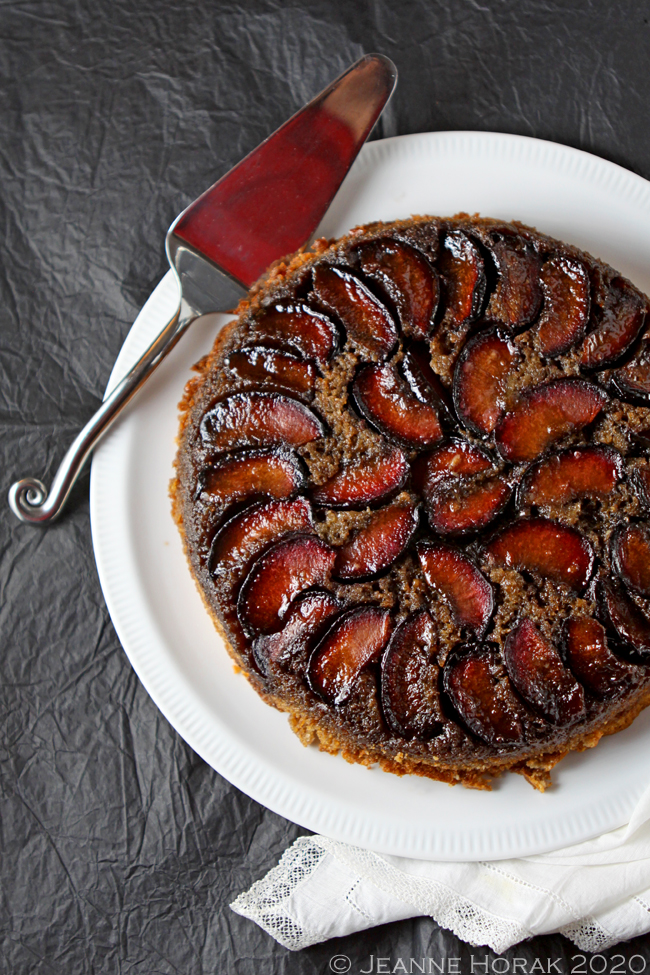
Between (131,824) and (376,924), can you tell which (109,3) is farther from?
(376,924)

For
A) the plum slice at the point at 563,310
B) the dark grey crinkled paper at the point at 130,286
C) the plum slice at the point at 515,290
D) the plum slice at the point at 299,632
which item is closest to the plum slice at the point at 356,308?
the plum slice at the point at 515,290

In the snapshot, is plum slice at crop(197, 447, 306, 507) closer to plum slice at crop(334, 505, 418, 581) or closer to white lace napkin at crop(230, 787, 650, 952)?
plum slice at crop(334, 505, 418, 581)

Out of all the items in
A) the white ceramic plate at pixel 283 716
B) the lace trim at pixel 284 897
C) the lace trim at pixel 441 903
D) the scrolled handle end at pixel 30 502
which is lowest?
the lace trim at pixel 284 897

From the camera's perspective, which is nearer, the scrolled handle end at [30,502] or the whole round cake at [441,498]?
the whole round cake at [441,498]

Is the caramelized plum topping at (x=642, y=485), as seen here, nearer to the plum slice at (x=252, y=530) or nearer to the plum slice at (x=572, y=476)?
the plum slice at (x=572, y=476)

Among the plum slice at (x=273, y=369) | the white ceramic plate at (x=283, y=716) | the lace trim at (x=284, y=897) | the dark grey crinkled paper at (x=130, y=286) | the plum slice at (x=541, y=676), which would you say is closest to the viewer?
the plum slice at (x=541, y=676)

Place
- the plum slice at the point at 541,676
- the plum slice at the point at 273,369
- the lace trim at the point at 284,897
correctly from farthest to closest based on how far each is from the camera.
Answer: the lace trim at the point at 284,897 < the plum slice at the point at 273,369 < the plum slice at the point at 541,676

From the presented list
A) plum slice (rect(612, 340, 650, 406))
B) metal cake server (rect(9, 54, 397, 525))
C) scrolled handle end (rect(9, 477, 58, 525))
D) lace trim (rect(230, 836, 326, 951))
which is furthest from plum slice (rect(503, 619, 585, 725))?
scrolled handle end (rect(9, 477, 58, 525))

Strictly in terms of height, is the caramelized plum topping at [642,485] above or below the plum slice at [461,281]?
below
